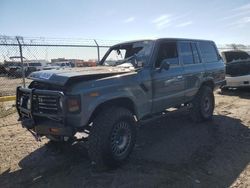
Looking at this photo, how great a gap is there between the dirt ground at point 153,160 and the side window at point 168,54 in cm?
156

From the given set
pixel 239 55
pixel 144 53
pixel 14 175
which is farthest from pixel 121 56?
pixel 239 55

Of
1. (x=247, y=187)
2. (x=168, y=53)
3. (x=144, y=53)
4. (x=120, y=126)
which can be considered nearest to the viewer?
(x=247, y=187)

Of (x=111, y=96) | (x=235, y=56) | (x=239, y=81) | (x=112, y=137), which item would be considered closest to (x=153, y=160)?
(x=112, y=137)

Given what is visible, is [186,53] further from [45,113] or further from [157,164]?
[45,113]

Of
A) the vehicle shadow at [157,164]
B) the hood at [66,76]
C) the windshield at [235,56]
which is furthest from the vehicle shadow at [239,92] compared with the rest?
the hood at [66,76]

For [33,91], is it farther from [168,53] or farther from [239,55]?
[239,55]

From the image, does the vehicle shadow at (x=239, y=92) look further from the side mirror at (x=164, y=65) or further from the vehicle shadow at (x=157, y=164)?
the side mirror at (x=164, y=65)

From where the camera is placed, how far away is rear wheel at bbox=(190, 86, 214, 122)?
23.7 feet

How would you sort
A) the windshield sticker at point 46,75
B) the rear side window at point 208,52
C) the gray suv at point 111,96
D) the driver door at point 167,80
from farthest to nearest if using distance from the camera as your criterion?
the rear side window at point 208,52 → the driver door at point 167,80 → the windshield sticker at point 46,75 → the gray suv at point 111,96

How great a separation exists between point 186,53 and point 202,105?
57.7 inches

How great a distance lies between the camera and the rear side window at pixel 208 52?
7418mm

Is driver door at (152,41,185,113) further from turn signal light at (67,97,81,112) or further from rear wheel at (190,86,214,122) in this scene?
turn signal light at (67,97,81,112)

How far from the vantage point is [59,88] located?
4.46 meters

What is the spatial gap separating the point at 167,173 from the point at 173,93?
2.12 m
